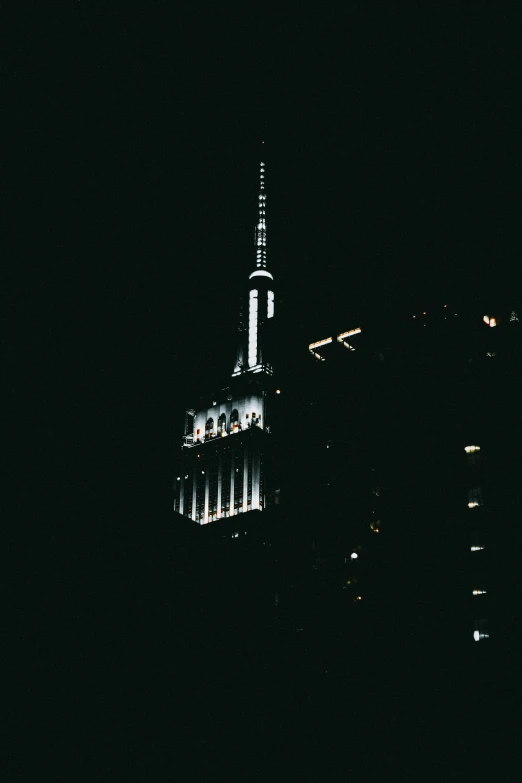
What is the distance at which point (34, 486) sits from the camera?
40.0ft

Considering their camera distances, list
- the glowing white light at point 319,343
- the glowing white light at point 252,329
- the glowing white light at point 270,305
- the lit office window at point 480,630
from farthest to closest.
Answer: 1. the glowing white light at point 270,305
2. the glowing white light at point 252,329
3. the glowing white light at point 319,343
4. the lit office window at point 480,630

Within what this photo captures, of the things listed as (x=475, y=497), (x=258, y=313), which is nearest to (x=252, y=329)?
(x=258, y=313)

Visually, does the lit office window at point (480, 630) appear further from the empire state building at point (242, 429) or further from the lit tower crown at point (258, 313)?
the lit tower crown at point (258, 313)

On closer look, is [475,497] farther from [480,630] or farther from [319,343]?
[319,343]

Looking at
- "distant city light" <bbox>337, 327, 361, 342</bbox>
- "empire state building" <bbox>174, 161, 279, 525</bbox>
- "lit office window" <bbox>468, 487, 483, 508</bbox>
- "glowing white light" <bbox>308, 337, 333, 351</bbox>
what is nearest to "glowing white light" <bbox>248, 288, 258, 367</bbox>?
"empire state building" <bbox>174, 161, 279, 525</bbox>

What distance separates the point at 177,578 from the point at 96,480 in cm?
756

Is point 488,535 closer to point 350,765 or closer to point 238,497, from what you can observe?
point 350,765

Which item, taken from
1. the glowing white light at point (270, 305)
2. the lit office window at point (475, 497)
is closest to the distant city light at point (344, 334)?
the glowing white light at point (270, 305)

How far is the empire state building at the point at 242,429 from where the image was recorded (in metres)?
112

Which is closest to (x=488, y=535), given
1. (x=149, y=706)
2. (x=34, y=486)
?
(x=149, y=706)

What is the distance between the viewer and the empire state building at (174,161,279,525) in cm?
11244

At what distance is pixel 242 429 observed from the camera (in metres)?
117

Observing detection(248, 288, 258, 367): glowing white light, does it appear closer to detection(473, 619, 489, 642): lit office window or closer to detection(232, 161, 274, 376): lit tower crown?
detection(232, 161, 274, 376): lit tower crown

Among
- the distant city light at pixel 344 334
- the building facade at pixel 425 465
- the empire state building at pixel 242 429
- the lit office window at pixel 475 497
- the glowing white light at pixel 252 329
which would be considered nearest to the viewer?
the building facade at pixel 425 465
